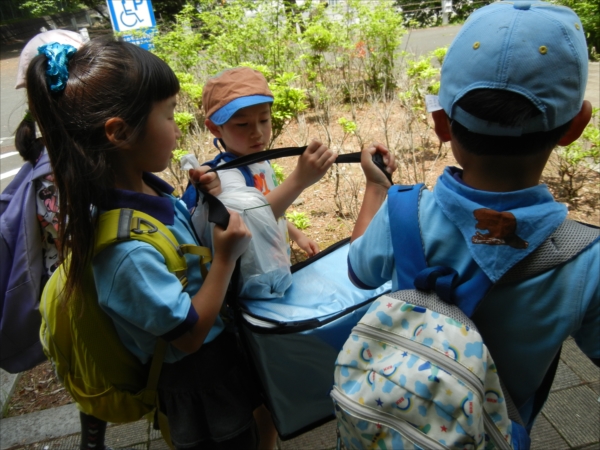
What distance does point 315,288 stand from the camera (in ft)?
5.16

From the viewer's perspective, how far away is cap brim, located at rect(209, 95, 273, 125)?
1.68 meters

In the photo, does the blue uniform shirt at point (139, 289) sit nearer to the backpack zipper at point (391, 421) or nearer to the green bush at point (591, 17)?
the backpack zipper at point (391, 421)

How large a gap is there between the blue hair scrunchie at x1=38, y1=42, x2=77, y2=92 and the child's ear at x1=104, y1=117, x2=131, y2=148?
149 mm

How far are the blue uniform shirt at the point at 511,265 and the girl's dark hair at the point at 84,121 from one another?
0.72m

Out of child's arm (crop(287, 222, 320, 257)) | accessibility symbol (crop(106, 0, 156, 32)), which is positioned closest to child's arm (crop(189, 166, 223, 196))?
child's arm (crop(287, 222, 320, 257))

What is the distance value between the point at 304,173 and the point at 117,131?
0.55 m

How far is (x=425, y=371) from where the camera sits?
0.90 metres

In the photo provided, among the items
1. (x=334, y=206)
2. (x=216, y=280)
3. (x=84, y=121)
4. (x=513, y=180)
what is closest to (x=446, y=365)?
(x=513, y=180)

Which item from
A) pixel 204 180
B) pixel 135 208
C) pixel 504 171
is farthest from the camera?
pixel 204 180

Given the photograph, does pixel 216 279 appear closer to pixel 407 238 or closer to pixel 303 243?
pixel 407 238

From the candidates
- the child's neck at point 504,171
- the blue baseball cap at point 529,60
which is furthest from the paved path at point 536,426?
the blue baseball cap at point 529,60

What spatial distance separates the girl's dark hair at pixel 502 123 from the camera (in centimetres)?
88

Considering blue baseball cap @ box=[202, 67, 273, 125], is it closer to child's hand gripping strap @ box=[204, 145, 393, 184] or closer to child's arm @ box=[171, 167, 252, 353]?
child's hand gripping strap @ box=[204, 145, 393, 184]

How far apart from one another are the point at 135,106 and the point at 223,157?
46cm
